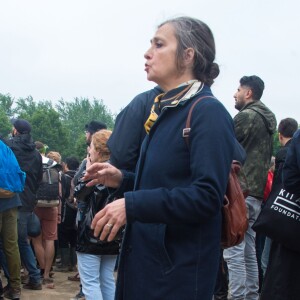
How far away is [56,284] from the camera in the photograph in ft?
22.5

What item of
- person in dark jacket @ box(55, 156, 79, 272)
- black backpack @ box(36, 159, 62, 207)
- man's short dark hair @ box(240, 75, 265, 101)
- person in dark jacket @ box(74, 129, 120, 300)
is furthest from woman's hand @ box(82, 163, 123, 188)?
person in dark jacket @ box(55, 156, 79, 272)

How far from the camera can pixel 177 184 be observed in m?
1.82

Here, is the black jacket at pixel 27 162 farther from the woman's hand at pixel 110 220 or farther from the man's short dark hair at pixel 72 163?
the woman's hand at pixel 110 220

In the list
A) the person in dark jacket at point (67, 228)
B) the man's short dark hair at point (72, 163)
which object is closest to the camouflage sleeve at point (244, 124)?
→ the person in dark jacket at point (67, 228)

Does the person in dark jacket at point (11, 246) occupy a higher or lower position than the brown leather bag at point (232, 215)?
lower

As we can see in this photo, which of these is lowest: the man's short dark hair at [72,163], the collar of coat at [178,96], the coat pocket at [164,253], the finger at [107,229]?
the man's short dark hair at [72,163]

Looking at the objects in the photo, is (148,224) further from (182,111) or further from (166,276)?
(182,111)

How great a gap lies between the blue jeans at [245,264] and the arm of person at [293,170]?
1.60 meters

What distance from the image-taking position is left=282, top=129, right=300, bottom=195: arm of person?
3.04 m

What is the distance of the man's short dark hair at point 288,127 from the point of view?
16.4ft

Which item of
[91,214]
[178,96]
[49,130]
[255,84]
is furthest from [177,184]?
[49,130]

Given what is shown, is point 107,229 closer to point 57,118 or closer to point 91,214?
point 91,214

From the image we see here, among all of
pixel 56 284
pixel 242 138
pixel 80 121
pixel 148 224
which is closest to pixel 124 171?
pixel 148 224

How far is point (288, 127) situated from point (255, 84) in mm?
556
